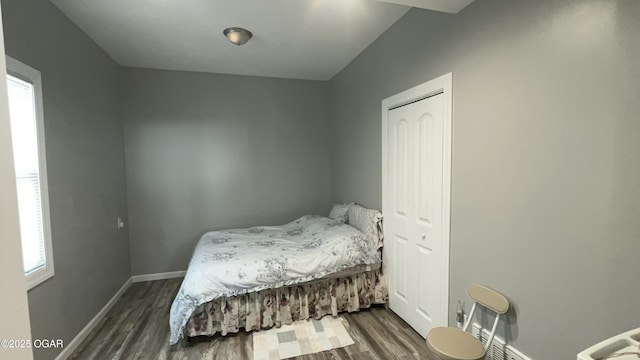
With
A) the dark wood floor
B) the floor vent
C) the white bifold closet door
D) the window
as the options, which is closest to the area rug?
the dark wood floor

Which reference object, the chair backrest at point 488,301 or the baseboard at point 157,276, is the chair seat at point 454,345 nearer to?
the chair backrest at point 488,301

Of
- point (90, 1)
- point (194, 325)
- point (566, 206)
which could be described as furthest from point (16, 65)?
point (566, 206)

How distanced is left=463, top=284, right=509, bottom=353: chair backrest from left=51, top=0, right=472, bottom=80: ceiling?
6.00ft

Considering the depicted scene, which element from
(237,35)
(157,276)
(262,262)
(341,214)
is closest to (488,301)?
(262,262)

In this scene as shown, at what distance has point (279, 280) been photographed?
245 centimetres

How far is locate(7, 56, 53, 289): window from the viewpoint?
178 centimetres

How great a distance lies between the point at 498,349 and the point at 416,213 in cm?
103

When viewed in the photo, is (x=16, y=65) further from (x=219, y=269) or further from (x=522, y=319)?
(x=522, y=319)

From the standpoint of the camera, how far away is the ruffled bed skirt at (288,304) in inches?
93.7

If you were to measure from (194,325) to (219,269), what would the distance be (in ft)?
1.66

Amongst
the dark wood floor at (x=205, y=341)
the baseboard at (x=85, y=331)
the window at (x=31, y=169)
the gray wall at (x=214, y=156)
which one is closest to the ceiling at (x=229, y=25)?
the gray wall at (x=214, y=156)

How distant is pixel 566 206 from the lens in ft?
4.30

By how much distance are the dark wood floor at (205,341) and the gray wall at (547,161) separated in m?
0.67

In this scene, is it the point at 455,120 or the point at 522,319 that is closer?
the point at 522,319
